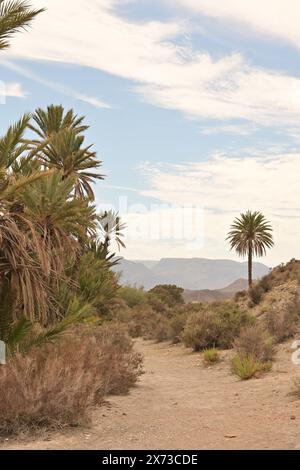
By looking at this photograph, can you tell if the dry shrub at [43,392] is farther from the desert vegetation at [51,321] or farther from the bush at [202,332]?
the bush at [202,332]

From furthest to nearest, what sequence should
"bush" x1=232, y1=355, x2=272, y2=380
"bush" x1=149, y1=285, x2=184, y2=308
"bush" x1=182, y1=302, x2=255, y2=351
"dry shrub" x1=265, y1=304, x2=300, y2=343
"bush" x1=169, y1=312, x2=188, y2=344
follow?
"bush" x1=149, y1=285, x2=184, y2=308, "bush" x1=169, y1=312, x2=188, y2=344, "bush" x1=182, y1=302, x2=255, y2=351, "dry shrub" x1=265, y1=304, x2=300, y2=343, "bush" x1=232, y1=355, x2=272, y2=380

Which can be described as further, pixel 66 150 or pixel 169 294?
pixel 169 294

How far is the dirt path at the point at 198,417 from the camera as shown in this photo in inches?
281

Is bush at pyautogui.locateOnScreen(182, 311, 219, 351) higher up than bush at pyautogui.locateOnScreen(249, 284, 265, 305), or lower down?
lower down

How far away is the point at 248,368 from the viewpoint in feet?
42.3

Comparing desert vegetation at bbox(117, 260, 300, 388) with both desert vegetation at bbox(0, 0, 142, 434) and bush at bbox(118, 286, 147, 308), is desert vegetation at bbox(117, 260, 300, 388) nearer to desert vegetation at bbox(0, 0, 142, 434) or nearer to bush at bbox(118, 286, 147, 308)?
desert vegetation at bbox(0, 0, 142, 434)

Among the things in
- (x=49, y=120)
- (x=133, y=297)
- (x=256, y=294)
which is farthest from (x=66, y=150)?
(x=133, y=297)

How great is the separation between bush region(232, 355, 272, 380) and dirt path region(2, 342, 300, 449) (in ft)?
0.77

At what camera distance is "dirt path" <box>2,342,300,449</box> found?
281 inches

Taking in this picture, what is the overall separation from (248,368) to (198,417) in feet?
13.6

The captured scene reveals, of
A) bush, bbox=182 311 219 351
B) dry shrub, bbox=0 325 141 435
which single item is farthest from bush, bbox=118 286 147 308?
dry shrub, bbox=0 325 141 435

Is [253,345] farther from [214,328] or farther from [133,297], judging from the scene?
[133,297]

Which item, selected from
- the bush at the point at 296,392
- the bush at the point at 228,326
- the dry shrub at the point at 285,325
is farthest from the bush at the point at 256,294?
the bush at the point at 296,392

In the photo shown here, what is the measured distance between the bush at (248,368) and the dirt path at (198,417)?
236 mm
